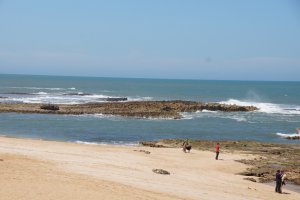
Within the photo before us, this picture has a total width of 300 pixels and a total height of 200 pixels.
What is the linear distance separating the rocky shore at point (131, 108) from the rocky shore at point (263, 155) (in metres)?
22.2

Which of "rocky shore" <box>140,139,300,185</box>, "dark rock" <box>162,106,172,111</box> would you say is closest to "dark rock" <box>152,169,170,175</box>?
"rocky shore" <box>140,139,300,185</box>

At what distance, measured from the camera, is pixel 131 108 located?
213ft

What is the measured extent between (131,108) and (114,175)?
44900mm

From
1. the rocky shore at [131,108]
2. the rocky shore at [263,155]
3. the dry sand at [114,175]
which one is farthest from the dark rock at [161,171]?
the rocky shore at [131,108]

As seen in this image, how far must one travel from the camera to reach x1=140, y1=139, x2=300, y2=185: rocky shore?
2381 centimetres

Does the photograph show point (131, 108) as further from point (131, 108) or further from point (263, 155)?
point (263, 155)

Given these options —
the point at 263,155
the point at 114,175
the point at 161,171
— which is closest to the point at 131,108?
the point at 263,155

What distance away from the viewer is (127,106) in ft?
217

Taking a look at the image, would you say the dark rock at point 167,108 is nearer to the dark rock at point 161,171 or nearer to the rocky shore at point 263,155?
the rocky shore at point 263,155

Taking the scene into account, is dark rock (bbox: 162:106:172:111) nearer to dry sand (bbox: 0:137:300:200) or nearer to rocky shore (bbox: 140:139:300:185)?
rocky shore (bbox: 140:139:300:185)

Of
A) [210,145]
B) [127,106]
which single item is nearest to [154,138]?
[210,145]

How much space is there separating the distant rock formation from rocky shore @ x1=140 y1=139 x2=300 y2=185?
2225cm

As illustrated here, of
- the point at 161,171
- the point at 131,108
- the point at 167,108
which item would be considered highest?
the point at 167,108

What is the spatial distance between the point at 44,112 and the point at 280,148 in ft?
107
